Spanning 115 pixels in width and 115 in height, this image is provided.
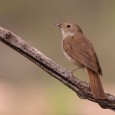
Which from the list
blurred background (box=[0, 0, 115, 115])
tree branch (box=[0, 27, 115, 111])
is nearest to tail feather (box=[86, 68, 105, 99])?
tree branch (box=[0, 27, 115, 111])

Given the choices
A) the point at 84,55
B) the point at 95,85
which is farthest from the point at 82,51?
the point at 95,85

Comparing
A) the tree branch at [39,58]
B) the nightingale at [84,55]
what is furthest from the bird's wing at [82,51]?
the tree branch at [39,58]

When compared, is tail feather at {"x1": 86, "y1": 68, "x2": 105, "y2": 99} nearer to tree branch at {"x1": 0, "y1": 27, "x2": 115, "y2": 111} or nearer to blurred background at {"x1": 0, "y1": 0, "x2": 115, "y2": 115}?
tree branch at {"x1": 0, "y1": 27, "x2": 115, "y2": 111}

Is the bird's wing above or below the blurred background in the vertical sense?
below

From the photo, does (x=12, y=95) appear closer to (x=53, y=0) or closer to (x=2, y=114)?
(x=2, y=114)

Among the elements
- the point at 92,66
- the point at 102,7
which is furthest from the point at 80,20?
the point at 92,66
